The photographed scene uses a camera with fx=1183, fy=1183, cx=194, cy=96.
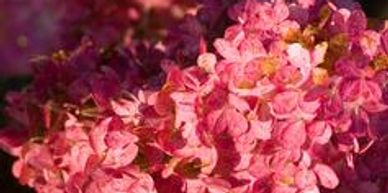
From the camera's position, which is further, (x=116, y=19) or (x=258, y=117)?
(x=116, y=19)

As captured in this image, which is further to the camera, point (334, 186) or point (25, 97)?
point (25, 97)

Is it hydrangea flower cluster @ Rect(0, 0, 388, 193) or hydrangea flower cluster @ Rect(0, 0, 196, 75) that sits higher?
hydrangea flower cluster @ Rect(0, 0, 388, 193)

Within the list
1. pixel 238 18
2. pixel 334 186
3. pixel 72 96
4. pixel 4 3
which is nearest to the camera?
pixel 334 186

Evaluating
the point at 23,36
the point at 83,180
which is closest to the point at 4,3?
the point at 23,36

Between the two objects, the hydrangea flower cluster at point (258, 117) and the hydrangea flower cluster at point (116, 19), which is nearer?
the hydrangea flower cluster at point (258, 117)

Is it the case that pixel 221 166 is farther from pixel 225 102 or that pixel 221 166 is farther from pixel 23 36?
pixel 23 36

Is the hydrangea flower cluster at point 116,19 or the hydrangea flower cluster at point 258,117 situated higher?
the hydrangea flower cluster at point 258,117

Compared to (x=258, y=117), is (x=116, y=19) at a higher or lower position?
lower

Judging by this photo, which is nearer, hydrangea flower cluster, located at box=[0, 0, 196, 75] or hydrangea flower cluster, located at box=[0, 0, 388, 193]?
hydrangea flower cluster, located at box=[0, 0, 388, 193]
